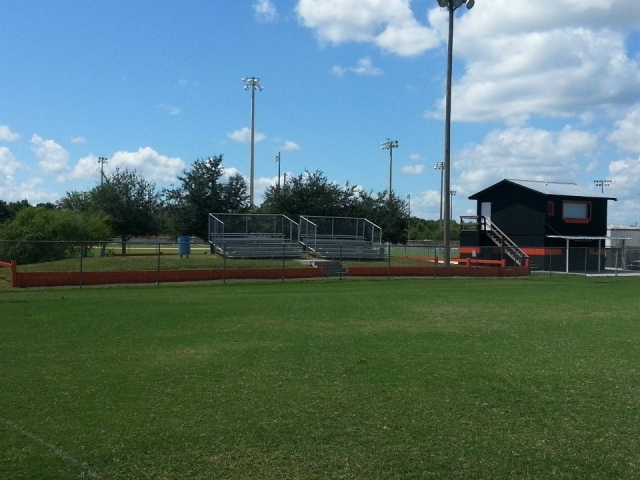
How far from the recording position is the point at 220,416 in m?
7.99

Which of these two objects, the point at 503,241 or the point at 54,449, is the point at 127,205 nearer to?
the point at 503,241

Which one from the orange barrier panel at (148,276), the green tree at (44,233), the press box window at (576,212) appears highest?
the press box window at (576,212)

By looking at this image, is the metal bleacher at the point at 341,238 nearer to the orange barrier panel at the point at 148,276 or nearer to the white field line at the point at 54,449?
the orange barrier panel at the point at 148,276

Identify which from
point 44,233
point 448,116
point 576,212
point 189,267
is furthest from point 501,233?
point 44,233

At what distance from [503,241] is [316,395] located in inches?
1618

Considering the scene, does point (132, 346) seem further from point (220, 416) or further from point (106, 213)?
point (106, 213)

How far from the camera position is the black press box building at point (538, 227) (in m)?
46.1

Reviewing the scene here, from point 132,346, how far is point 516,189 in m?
40.4

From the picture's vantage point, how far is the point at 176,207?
2031 inches

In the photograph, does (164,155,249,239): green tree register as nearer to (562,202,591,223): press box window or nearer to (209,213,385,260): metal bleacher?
(209,213,385,260): metal bleacher

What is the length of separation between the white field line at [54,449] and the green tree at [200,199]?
145 feet

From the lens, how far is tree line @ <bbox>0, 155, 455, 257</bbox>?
134ft

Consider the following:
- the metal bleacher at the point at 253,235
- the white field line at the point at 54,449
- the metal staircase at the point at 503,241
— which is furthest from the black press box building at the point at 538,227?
the white field line at the point at 54,449

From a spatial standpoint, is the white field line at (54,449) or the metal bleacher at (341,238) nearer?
the white field line at (54,449)
